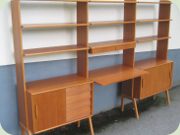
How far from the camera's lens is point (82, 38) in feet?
9.39

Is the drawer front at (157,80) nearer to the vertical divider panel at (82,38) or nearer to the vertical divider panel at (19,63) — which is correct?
the vertical divider panel at (82,38)

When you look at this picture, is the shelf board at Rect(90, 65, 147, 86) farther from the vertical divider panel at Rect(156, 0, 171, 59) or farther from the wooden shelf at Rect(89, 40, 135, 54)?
the vertical divider panel at Rect(156, 0, 171, 59)

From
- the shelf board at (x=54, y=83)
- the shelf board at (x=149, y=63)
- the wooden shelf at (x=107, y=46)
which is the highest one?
the wooden shelf at (x=107, y=46)

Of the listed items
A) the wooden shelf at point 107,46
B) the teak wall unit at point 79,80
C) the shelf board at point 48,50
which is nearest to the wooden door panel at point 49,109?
the teak wall unit at point 79,80

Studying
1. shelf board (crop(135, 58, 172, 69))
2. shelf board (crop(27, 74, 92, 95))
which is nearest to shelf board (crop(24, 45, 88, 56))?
shelf board (crop(27, 74, 92, 95))

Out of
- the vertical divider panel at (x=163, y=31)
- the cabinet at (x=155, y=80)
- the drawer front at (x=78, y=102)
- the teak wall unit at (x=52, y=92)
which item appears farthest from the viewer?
the vertical divider panel at (x=163, y=31)

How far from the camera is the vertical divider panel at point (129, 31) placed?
3.27 metres

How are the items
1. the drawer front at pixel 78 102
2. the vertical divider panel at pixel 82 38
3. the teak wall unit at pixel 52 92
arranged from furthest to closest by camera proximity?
the vertical divider panel at pixel 82 38, the drawer front at pixel 78 102, the teak wall unit at pixel 52 92

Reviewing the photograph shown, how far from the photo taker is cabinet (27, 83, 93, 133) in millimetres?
2439

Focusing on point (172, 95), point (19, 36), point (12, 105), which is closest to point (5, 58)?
point (19, 36)

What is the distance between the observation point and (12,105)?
271 cm

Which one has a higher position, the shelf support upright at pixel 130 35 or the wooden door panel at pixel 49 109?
the shelf support upright at pixel 130 35

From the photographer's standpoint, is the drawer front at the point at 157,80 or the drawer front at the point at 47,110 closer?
the drawer front at the point at 47,110

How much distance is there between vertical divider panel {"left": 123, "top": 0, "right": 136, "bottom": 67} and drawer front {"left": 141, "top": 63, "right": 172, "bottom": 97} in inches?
12.6
